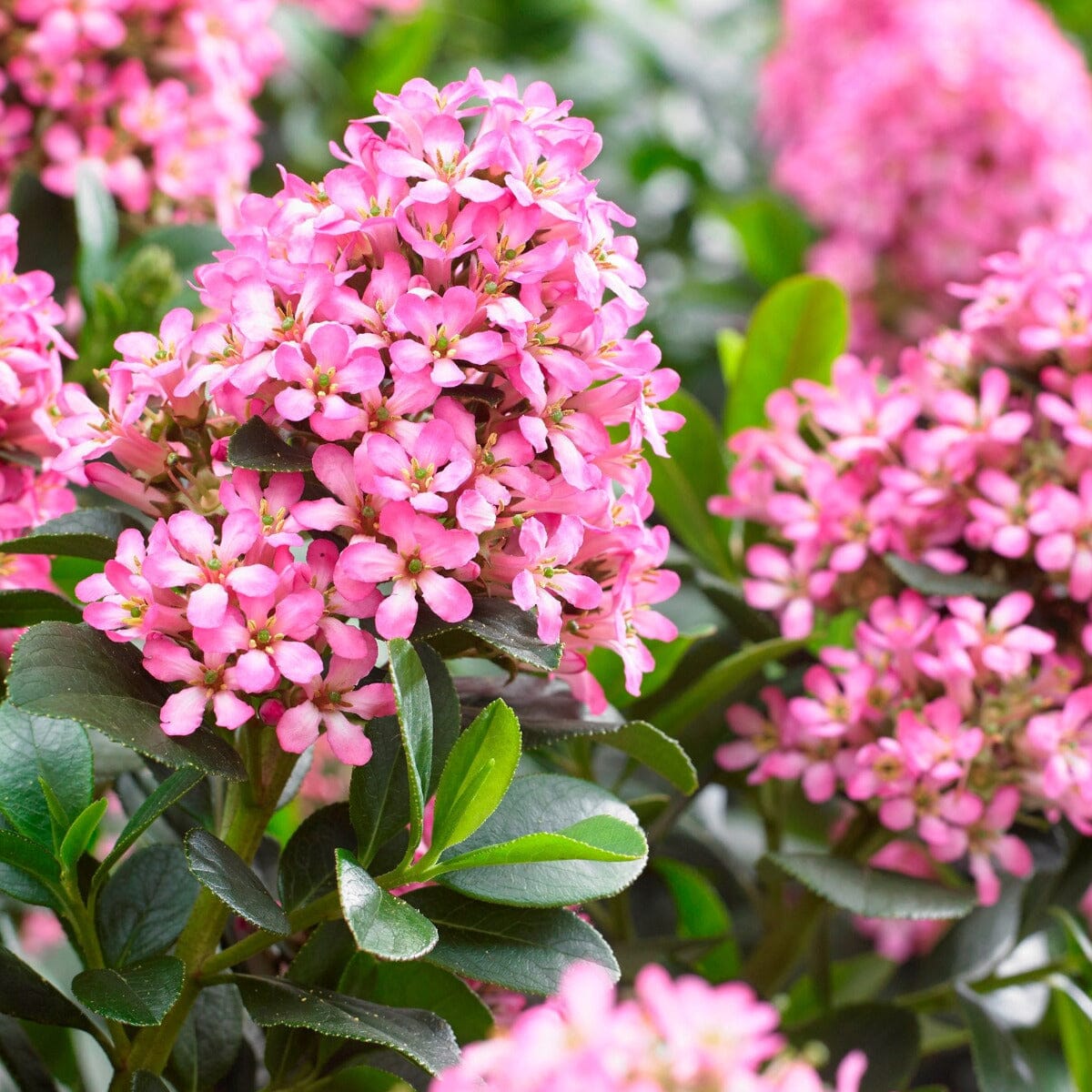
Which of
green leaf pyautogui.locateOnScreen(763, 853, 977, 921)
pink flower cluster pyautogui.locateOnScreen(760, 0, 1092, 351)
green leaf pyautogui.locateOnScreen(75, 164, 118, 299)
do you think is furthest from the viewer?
pink flower cluster pyautogui.locateOnScreen(760, 0, 1092, 351)

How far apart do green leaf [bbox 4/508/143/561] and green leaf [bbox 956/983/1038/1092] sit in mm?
644

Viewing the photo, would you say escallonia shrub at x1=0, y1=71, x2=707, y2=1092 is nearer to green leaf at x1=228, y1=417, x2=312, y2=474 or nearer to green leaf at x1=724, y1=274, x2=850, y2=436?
green leaf at x1=228, y1=417, x2=312, y2=474

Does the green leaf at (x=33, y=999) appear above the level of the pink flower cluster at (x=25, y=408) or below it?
below

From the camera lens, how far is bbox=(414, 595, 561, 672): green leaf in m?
0.59

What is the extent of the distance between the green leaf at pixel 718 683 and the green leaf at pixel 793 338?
261 mm

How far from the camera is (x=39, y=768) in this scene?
0.66 metres

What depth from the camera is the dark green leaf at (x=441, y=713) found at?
0.64 m

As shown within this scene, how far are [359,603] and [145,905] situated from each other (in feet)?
0.76

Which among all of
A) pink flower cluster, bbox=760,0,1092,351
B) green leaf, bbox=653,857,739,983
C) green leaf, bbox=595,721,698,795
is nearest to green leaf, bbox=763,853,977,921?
green leaf, bbox=595,721,698,795

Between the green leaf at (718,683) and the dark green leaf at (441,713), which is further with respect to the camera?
the green leaf at (718,683)

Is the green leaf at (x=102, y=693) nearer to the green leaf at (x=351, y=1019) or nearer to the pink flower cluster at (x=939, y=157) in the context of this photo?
the green leaf at (x=351, y=1019)

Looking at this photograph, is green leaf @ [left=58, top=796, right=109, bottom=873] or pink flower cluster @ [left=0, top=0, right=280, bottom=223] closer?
green leaf @ [left=58, top=796, right=109, bottom=873]

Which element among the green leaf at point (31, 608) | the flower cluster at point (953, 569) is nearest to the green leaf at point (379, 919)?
the green leaf at point (31, 608)

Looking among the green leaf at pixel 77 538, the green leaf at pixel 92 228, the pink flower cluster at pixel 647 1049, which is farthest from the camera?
the green leaf at pixel 92 228
